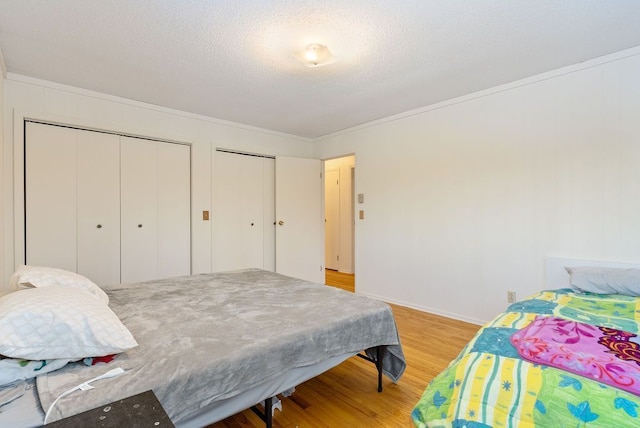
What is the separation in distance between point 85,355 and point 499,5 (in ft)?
8.54

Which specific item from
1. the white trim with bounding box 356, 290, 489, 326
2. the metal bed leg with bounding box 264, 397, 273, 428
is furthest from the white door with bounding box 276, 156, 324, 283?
the metal bed leg with bounding box 264, 397, 273, 428

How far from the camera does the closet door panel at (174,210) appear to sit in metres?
3.58

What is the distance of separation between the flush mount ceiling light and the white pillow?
6.41 ft

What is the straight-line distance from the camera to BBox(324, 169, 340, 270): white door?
6523 millimetres

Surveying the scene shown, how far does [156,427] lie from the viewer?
706mm

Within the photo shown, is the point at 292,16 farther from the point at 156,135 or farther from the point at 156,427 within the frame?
the point at 156,135

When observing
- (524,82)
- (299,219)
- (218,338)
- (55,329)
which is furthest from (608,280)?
(299,219)

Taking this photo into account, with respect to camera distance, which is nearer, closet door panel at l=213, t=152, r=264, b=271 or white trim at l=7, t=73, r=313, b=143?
white trim at l=7, t=73, r=313, b=143

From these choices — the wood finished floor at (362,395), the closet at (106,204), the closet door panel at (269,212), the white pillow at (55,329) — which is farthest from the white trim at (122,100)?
the wood finished floor at (362,395)

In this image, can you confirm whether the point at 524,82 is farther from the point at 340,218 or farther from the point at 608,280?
the point at 340,218

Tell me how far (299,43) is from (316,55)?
0.14m

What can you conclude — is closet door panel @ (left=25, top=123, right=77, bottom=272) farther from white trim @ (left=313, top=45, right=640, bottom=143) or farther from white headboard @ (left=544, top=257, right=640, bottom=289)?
white headboard @ (left=544, top=257, right=640, bottom=289)

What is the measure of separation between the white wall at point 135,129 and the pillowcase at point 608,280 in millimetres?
3624

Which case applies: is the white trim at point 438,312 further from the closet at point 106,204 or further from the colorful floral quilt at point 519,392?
the closet at point 106,204
